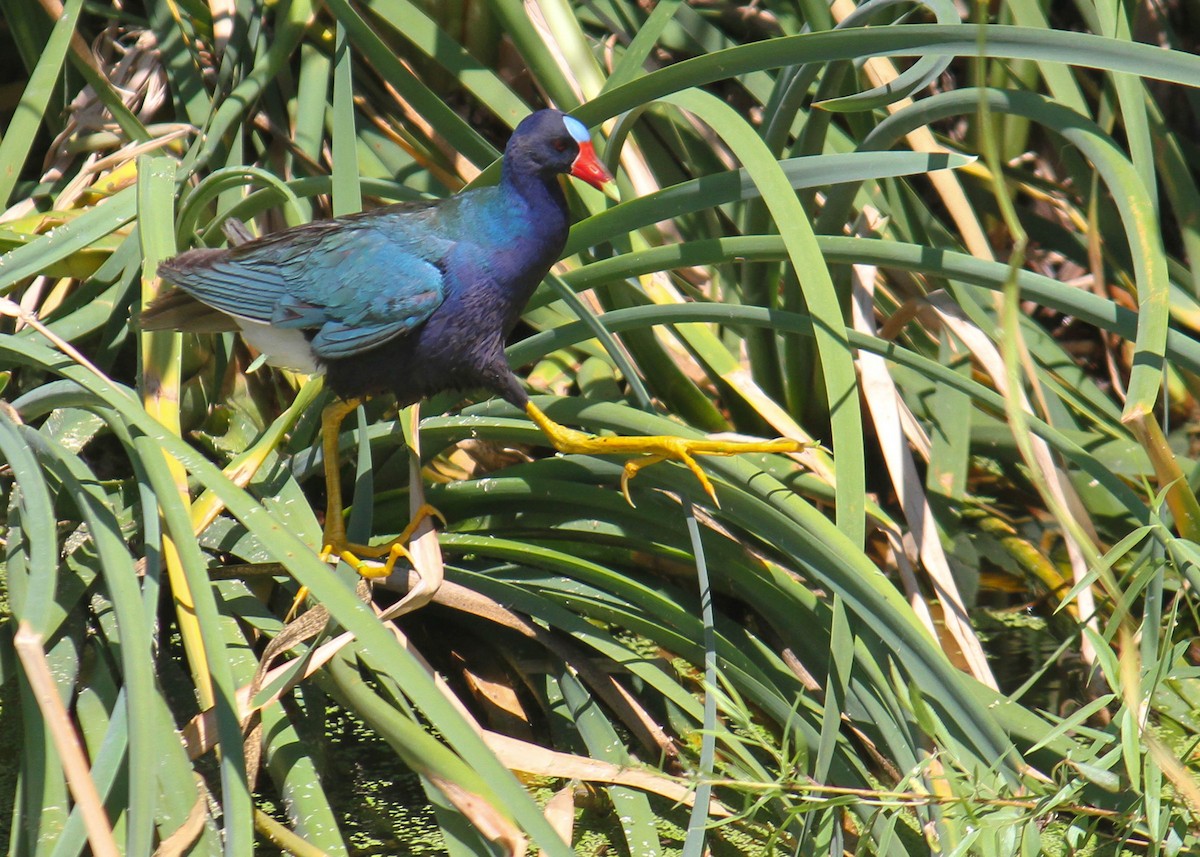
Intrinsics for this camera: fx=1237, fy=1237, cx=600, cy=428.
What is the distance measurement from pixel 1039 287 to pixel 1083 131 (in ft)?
0.59

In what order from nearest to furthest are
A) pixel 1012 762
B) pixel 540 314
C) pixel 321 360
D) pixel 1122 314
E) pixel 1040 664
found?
pixel 1012 762, pixel 1122 314, pixel 321 360, pixel 1040 664, pixel 540 314

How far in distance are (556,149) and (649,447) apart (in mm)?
380

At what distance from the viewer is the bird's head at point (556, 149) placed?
1495mm

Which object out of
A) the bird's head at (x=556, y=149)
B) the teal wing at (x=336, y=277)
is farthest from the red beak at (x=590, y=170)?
the teal wing at (x=336, y=277)

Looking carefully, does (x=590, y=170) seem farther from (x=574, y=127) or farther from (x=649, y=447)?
(x=649, y=447)

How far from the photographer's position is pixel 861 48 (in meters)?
1.31

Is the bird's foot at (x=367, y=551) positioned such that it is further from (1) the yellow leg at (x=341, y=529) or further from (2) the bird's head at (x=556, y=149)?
(2) the bird's head at (x=556, y=149)

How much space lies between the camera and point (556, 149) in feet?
4.93

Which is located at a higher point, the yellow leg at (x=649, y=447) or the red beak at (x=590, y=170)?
the red beak at (x=590, y=170)

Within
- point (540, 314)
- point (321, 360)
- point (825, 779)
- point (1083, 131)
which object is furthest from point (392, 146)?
point (825, 779)

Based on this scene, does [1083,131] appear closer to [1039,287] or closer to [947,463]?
[1039,287]

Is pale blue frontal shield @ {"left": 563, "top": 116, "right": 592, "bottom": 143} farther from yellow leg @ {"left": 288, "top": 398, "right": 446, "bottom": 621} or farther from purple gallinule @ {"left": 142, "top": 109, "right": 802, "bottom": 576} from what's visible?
yellow leg @ {"left": 288, "top": 398, "right": 446, "bottom": 621}

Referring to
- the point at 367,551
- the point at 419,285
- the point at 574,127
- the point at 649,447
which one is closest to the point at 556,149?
the point at 574,127

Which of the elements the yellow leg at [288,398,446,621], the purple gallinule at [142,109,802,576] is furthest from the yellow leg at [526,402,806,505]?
the yellow leg at [288,398,446,621]
